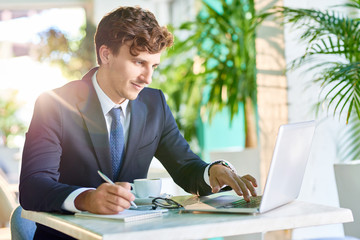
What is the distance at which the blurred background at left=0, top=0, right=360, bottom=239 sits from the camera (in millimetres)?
3688

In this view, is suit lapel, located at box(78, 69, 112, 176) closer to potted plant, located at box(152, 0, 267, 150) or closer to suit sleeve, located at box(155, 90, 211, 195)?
suit sleeve, located at box(155, 90, 211, 195)

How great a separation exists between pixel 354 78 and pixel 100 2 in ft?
23.1

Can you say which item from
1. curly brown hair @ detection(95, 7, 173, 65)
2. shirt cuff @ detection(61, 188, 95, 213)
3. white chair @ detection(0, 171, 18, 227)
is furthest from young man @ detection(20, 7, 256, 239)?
white chair @ detection(0, 171, 18, 227)

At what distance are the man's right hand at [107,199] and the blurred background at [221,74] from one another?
1584 millimetres

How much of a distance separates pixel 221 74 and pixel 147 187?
11.4ft

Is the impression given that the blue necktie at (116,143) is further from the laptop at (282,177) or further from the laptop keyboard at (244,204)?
the laptop keyboard at (244,204)

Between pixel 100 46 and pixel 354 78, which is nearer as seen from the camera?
pixel 100 46

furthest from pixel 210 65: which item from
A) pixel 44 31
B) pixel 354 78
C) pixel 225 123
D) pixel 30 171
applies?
pixel 44 31

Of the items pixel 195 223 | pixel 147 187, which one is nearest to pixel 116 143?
pixel 147 187

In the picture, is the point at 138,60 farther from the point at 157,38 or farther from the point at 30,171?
the point at 30,171

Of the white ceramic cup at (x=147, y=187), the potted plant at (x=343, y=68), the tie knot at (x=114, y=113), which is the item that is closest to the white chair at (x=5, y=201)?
the tie knot at (x=114, y=113)

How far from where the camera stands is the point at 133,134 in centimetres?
201

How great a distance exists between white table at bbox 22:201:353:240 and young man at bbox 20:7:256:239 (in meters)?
0.22

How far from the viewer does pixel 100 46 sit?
2047 mm
